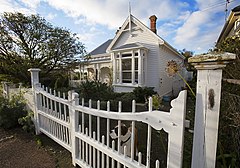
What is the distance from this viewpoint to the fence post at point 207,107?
1044 millimetres

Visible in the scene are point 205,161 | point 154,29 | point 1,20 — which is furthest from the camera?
point 154,29

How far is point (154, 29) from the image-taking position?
11.1 m

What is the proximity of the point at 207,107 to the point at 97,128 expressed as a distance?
5.48 ft

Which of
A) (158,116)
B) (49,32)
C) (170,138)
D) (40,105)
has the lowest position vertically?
(40,105)

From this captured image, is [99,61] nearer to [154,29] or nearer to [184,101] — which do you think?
[154,29]

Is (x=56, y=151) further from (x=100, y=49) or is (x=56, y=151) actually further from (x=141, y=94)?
(x=100, y=49)

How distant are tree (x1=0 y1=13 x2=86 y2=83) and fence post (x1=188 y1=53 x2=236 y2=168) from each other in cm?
834

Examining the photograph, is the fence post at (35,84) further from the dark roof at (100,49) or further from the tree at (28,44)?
the dark roof at (100,49)

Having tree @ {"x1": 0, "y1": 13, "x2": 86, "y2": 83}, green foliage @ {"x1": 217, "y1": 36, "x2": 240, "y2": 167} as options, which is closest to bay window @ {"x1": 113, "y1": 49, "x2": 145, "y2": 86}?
tree @ {"x1": 0, "y1": 13, "x2": 86, "y2": 83}

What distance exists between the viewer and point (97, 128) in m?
2.28

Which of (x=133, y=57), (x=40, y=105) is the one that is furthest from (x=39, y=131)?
(x=133, y=57)

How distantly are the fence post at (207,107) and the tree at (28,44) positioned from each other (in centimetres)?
834

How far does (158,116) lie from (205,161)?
50cm

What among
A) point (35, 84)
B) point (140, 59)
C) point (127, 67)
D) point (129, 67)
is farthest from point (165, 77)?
point (35, 84)
